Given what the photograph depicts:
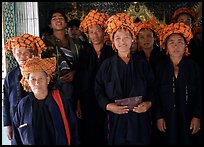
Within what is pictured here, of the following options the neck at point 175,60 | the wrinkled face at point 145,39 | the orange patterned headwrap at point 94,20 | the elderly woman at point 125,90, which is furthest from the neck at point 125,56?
the wrinkled face at point 145,39

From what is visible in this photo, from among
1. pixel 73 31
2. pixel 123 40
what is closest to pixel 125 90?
pixel 123 40

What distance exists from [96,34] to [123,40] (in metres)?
0.64

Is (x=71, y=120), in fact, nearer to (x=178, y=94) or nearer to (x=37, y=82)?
(x=37, y=82)

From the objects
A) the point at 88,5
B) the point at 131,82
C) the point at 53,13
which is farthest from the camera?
the point at 88,5

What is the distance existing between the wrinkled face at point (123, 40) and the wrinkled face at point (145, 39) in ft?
2.56

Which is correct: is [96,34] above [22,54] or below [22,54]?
above

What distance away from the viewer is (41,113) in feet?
10.9

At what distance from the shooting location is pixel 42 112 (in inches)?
131

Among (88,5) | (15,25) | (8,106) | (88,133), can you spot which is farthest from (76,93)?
(88,5)

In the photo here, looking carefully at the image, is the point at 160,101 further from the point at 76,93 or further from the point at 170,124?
the point at 76,93

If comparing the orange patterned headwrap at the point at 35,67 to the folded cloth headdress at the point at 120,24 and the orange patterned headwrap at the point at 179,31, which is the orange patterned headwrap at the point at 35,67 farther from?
the orange patterned headwrap at the point at 179,31

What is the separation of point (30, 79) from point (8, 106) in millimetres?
707

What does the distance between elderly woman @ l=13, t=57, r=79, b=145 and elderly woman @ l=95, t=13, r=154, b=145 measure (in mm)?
446

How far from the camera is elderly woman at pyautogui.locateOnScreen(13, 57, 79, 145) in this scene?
3.30 m
